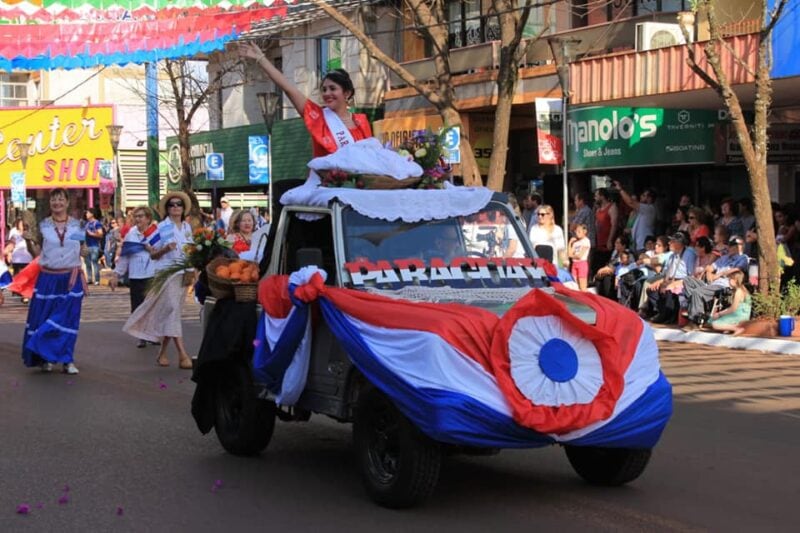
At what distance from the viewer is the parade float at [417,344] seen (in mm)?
6773

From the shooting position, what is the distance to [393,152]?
8914 millimetres

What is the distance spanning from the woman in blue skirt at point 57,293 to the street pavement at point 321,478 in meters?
1.32

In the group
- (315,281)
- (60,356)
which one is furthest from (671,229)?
(315,281)

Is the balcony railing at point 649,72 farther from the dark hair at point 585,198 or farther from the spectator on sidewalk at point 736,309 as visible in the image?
the spectator on sidewalk at point 736,309

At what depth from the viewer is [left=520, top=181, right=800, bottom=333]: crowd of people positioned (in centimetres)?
1800

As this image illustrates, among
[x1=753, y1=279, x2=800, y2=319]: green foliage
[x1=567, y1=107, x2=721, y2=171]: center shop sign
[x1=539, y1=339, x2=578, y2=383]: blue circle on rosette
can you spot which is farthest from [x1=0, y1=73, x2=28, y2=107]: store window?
[x1=539, y1=339, x2=578, y2=383]: blue circle on rosette

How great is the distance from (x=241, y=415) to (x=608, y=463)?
274 cm

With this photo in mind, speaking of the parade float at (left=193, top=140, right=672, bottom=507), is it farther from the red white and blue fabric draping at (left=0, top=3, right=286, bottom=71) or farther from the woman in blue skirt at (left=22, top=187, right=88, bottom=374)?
the woman in blue skirt at (left=22, top=187, right=88, bottom=374)

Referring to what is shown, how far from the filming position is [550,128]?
22.1 m

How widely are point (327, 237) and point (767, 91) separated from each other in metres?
11.3

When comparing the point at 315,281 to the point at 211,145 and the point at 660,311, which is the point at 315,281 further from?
the point at 211,145

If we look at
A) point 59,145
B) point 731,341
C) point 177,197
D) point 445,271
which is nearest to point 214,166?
point 59,145

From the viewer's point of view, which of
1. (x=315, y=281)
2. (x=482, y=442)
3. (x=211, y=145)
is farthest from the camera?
(x=211, y=145)

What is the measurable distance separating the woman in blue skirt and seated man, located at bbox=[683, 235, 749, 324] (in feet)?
29.3
